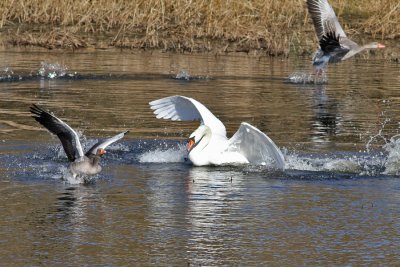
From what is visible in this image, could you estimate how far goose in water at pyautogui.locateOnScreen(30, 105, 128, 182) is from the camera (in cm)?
1060

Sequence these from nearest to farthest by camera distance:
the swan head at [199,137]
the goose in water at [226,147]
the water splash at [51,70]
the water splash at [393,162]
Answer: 1. the water splash at [393,162]
2. the goose in water at [226,147]
3. the swan head at [199,137]
4. the water splash at [51,70]

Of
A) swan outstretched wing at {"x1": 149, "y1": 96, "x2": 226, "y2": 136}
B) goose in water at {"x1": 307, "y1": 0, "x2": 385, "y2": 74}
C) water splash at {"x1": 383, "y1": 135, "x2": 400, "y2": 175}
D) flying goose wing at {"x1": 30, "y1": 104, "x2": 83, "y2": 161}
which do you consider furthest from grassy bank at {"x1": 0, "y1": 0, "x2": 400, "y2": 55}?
flying goose wing at {"x1": 30, "y1": 104, "x2": 83, "y2": 161}

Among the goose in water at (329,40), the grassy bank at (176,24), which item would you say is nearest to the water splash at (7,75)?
the grassy bank at (176,24)

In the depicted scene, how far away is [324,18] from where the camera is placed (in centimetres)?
1878

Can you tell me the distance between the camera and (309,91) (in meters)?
19.2

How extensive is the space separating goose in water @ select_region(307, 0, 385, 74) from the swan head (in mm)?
6970

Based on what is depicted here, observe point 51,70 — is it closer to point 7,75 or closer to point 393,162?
point 7,75

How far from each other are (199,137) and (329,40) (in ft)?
23.4

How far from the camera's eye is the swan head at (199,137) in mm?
11711

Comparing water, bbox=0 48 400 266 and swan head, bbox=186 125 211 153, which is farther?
swan head, bbox=186 125 211 153

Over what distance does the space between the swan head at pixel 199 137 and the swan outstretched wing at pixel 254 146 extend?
267 millimetres

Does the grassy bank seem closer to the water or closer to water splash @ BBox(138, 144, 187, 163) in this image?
the water

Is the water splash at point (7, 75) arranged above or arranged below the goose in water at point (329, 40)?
below

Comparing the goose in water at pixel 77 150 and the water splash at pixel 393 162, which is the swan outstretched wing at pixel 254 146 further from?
the goose in water at pixel 77 150
